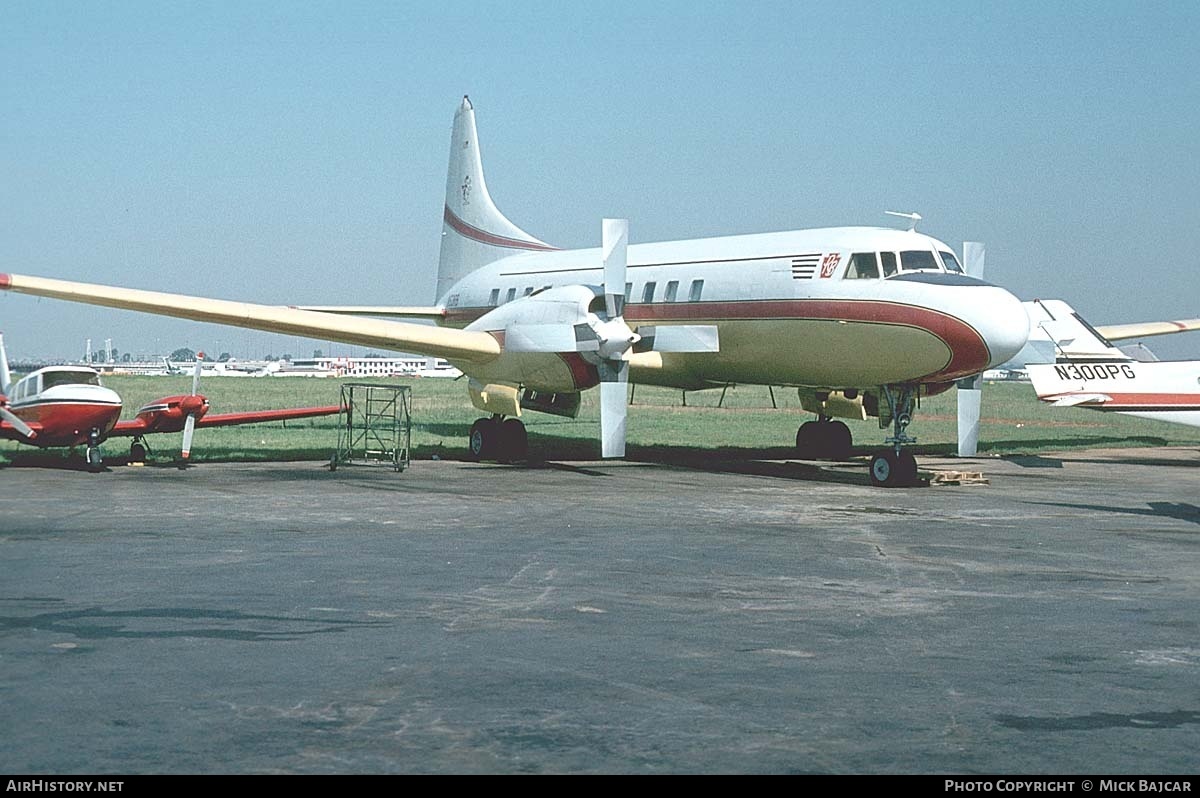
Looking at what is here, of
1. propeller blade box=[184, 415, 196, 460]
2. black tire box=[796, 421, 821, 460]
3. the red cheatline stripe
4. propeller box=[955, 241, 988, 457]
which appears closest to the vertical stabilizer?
the red cheatline stripe

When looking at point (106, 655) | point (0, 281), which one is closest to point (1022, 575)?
point (106, 655)

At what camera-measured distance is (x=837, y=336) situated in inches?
905

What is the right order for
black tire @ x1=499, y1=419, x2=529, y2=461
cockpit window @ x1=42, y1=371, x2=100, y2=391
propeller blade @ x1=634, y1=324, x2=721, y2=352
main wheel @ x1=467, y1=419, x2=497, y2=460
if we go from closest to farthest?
cockpit window @ x1=42, y1=371, x2=100, y2=391, propeller blade @ x1=634, y1=324, x2=721, y2=352, black tire @ x1=499, y1=419, x2=529, y2=461, main wheel @ x1=467, y1=419, x2=497, y2=460

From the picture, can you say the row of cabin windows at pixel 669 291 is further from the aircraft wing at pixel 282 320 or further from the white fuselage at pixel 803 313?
the aircraft wing at pixel 282 320

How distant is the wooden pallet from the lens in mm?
22875

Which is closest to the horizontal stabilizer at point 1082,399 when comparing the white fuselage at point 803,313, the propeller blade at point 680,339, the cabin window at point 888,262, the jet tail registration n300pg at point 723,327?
the jet tail registration n300pg at point 723,327

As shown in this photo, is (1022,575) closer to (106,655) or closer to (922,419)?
(106,655)

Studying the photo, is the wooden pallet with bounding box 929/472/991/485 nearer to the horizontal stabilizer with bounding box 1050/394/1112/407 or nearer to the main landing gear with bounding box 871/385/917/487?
the main landing gear with bounding box 871/385/917/487

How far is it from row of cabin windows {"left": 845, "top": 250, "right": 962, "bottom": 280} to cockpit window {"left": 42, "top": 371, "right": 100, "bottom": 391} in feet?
48.4

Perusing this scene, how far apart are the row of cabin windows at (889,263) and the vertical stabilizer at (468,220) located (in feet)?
43.3

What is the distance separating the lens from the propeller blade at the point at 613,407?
2444 cm

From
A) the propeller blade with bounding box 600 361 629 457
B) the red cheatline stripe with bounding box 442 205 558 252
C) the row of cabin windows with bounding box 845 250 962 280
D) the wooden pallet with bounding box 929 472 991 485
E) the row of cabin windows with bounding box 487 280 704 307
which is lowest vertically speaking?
the wooden pallet with bounding box 929 472 991 485

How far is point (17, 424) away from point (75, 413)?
3.51 feet
